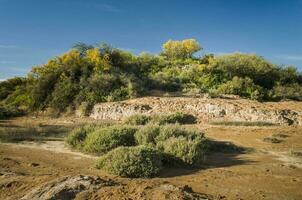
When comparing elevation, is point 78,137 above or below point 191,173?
above

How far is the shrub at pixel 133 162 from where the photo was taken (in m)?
8.96

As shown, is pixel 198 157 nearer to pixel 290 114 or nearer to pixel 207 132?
pixel 207 132

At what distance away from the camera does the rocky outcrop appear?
1970 centimetres

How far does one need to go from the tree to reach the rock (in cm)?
2834

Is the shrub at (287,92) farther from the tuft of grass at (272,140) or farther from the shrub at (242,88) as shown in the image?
the tuft of grass at (272,140)

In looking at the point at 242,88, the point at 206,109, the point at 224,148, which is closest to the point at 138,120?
the point at 206,109

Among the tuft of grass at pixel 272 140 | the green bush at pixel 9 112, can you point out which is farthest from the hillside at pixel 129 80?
the tuft of grass at pixel 272 140

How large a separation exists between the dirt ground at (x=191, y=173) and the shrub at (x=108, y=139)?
1.60 feet

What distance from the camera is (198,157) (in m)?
10.6

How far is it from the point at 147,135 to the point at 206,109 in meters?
8.89

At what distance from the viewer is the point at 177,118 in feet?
64.8

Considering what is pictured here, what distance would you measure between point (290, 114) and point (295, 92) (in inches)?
340

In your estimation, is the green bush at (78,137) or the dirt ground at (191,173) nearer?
the dirt ground at (191,173)

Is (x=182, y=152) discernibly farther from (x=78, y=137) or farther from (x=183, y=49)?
(x=183, y=49)
